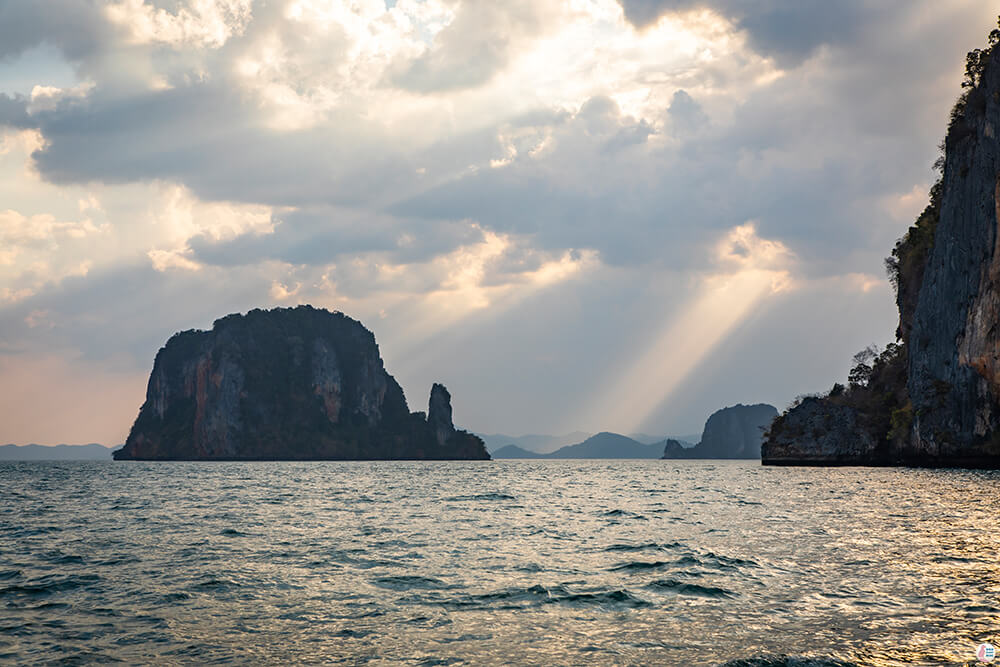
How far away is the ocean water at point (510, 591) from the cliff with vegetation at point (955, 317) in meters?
65.5

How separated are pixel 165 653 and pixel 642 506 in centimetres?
3833

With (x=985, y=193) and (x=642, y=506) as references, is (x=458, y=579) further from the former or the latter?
(x=985, y=193)

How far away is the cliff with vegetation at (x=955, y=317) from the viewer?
89.9 m

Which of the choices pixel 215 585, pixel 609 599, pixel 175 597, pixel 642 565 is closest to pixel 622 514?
pixel 642 565

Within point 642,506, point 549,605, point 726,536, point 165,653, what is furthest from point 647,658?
point 642,506

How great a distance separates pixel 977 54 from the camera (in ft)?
366

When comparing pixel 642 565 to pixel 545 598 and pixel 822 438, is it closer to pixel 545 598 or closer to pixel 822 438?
pixel 545 598

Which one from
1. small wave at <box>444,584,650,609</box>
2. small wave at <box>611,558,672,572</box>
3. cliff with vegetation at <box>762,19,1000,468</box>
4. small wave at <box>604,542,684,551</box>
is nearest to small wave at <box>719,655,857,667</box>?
small wave at <box>444,584,650,609</box>

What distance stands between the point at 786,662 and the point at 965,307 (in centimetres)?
10167

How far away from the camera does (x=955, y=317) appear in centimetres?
9888

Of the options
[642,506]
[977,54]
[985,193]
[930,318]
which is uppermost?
[977,54]

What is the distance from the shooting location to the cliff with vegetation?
295 ft

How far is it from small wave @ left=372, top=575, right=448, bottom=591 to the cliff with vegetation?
298 ft

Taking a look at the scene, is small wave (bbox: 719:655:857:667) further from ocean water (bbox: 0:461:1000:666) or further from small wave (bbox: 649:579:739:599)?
small wave (bbox: 649:579:739:599)
